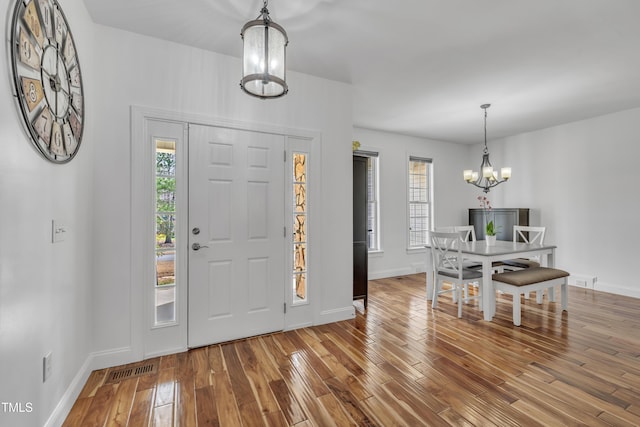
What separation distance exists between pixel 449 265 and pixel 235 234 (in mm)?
2778

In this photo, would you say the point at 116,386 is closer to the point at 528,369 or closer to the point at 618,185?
the point at 528,369

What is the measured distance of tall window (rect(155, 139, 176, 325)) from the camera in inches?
103

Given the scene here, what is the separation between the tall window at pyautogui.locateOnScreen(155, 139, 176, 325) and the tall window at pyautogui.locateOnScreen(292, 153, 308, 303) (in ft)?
3.95

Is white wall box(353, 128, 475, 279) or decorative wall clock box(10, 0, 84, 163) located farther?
white wall box(353, 128, 475, 279)

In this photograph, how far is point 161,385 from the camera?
2160 millimetres

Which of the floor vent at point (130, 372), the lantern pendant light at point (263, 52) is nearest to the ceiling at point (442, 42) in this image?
the lantern pendant light at point (263, 52)

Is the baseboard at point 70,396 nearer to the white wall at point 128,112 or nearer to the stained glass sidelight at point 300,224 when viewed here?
the white wall at point 128,112

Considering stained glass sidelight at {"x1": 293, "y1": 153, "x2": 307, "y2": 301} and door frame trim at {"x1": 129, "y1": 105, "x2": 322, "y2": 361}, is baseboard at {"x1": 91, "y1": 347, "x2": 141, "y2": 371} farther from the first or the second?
stained glass sidelight at {"x1": 293, "y1": 153, "x2": 307, "y2": 301}

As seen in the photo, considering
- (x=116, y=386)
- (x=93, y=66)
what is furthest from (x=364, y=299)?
(x=93, y=66)

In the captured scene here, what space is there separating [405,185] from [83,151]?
5.10 meters

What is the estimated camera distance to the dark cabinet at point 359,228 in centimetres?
376

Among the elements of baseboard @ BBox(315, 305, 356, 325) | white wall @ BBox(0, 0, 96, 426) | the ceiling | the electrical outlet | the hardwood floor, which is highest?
the ceiling

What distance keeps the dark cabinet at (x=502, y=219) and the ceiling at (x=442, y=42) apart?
2.01 m

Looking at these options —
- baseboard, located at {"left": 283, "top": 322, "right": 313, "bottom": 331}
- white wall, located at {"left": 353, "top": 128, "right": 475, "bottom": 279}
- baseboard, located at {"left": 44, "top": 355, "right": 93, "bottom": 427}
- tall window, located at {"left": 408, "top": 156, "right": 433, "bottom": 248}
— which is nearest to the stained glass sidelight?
baseboard, located at {"left": 283, "top": 322, "right": 313, "bottom": 331}
